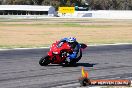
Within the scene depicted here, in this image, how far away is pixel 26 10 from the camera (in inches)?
5123

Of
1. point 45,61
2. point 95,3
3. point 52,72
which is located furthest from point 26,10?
point 52,72

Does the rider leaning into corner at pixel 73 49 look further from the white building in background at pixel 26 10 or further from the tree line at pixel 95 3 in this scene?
the tree line at pixel 95 3

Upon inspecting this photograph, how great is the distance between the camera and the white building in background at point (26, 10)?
128 m

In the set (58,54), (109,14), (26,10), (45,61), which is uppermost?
(58,54)

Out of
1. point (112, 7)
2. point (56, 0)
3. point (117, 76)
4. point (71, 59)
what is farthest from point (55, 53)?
point (112, 7)

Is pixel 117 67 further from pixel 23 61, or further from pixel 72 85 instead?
pixel 72 85

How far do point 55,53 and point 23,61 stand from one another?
92.8 inches

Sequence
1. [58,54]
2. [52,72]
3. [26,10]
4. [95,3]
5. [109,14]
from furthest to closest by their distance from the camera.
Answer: [95,3] → [26,10] → [109,14] → [58,54] → [52,72]

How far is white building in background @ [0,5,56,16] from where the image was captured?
422 feet

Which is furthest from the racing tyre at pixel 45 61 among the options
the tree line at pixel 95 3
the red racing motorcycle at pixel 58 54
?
the tree line at pixel 95 3

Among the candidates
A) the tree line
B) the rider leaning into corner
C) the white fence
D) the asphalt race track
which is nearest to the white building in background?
the white fence

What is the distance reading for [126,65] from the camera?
57.6ft

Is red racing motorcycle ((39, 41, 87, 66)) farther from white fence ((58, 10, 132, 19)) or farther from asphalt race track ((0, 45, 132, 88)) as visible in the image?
white fence ((58, 10, 132, 19))

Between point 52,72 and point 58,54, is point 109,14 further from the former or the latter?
point 52,72
